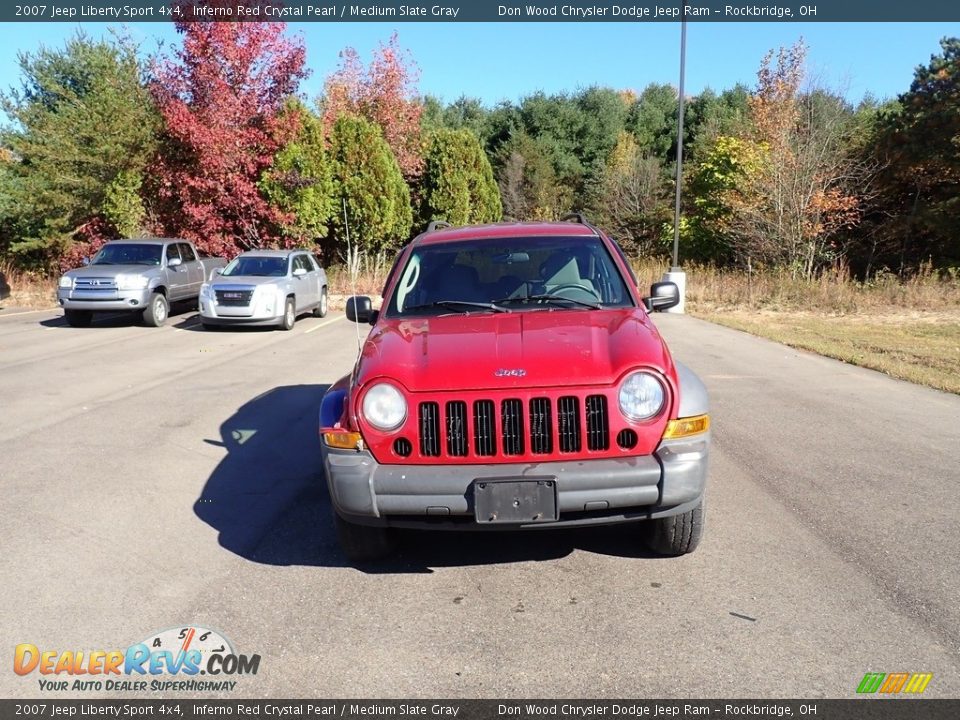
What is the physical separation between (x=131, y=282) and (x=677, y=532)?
50.8ft

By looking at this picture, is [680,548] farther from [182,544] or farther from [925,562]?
[182,544]

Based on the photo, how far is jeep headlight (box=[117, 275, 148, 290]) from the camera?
1675cm

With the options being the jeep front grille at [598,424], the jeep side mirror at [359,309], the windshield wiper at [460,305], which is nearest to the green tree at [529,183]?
the jeep side mirror at [359,309]

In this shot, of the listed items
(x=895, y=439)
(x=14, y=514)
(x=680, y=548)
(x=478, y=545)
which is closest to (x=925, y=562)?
(x=680, y=548)

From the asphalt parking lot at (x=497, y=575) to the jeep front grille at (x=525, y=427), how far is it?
760mm

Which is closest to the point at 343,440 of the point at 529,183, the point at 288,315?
the point at 288,315

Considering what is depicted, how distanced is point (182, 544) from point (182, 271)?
15550 millimetres

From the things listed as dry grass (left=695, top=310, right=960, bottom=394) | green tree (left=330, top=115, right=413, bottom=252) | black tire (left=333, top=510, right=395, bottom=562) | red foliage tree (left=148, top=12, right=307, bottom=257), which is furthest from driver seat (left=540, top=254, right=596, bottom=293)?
green tree (left=330, top=115, right=413, bottom=252)

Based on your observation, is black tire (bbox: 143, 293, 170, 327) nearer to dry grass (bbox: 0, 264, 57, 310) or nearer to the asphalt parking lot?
dry grass (bbox: 0, 264, 57, 310)

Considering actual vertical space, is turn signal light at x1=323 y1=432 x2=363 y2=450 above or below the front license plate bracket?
above

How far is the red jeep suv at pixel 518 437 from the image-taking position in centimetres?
372

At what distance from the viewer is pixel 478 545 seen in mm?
4629

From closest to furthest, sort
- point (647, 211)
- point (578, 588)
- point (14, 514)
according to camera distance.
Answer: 1. point (578, 588)
2. point (14, 514)
3. point (647, 211)

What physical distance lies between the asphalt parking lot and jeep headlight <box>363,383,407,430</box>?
2.87 ft
